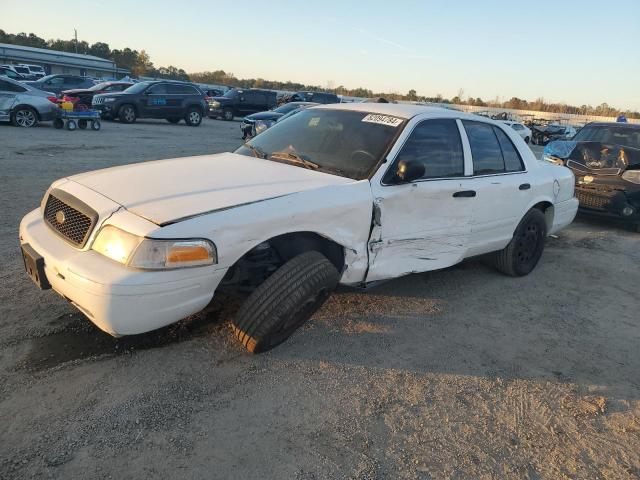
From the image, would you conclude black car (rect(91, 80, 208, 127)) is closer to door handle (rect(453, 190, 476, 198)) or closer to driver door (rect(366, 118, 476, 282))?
driver door (rect(366, 118, 476, 282))

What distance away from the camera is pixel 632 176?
23.6ft

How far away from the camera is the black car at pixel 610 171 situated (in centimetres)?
721

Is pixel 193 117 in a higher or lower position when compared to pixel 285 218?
lower

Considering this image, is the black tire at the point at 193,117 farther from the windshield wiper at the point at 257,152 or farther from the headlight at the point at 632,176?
the windshield wiper at the point at 257,152

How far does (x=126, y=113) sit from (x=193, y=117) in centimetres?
286

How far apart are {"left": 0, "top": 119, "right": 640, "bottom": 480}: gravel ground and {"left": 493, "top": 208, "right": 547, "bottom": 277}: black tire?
539mm

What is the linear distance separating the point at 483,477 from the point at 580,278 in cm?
358

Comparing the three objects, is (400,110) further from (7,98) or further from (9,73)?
(9,73)

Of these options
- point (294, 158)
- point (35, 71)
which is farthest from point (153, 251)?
point (35, 71)

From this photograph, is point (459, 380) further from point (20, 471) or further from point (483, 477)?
point (20, 471)

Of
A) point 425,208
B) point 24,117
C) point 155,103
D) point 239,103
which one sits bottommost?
point 24,117

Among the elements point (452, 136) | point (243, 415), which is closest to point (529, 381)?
point (243, 415)

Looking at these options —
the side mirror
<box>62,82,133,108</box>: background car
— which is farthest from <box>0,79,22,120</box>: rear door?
the side mirror

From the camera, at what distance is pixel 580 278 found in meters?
5.11
